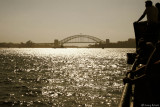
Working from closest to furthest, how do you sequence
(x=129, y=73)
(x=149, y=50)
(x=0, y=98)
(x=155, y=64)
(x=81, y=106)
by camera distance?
(x=155, y=64)
(x=129, y=73)
(x=149, y=50)
(x=81, y=106)
(x=0, y=98)

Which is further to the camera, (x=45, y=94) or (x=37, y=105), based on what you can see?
(x=45, y=94)

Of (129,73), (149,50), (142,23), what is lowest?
(129,73)

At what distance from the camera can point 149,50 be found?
5547 mm

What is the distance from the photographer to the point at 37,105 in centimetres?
1797

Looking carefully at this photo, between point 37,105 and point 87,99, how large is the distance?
494 centimetres

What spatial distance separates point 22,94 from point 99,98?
8.17 m

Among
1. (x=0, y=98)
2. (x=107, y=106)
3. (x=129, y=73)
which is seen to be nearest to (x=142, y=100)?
(x=129, y=73)

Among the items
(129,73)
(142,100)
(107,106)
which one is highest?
(129,73)

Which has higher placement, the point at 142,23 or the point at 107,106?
the point at 142,23

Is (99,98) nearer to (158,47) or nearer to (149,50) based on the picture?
(149,50)

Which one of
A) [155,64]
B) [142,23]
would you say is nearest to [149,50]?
[155,64]

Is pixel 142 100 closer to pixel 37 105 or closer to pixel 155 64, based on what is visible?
pixel 155 64

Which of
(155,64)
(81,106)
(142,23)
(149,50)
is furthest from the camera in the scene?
(81,106)

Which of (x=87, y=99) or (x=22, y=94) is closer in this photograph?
(x=87, y=99)
